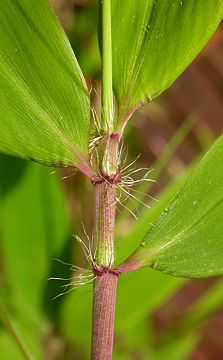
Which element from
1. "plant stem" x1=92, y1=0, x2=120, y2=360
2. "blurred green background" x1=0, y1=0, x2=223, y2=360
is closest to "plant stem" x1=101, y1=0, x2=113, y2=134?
"plant stem" x1=92, y1=0, x2=120, y2=360

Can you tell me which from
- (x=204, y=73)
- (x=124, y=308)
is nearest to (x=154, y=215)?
(x=124, y=308)

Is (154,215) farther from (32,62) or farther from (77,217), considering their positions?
(32,62)

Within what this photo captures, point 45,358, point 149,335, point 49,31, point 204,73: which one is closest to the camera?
point 49,31

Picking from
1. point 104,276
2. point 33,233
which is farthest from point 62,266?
point 104,276

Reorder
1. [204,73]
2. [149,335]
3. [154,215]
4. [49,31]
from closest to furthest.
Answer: [49,31], [154,215], [149,335], [204,73]

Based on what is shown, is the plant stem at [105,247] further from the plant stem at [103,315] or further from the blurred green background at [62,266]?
the blurred green background at [62,266]

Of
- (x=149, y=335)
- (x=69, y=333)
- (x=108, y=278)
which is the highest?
(x=108, y=278)

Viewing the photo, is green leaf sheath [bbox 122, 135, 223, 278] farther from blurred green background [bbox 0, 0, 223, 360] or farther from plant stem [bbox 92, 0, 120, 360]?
blurred green background [bbox 0, 0, 223, 360]
